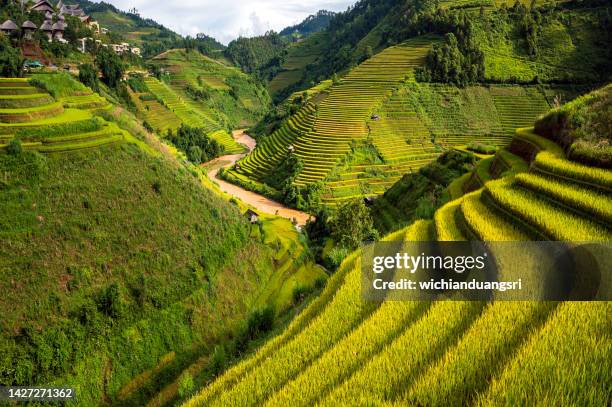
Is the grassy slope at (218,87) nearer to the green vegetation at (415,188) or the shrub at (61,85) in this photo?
the shrub at (61,85)

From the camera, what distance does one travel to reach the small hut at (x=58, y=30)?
55750 mm

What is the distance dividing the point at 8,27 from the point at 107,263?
151 ft

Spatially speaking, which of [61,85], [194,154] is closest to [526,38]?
[194,154]

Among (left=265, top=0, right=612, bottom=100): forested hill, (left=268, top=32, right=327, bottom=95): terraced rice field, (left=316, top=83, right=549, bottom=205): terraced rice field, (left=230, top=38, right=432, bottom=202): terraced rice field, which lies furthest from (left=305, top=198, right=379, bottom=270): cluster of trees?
(left=268, top=32, right=327, bottom=95): terraced rice field

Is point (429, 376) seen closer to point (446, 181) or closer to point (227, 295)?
point (227, 295)

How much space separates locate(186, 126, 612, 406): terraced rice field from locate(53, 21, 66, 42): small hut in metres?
66.8

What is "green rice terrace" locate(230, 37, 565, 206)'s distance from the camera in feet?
167

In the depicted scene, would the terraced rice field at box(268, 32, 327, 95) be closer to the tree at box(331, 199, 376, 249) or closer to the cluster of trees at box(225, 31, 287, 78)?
the cluster of trees at box(225, 31, 287, 78)

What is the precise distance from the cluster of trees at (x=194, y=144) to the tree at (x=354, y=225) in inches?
1444

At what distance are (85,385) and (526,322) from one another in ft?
57.2

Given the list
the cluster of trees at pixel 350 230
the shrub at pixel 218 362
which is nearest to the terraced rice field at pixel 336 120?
the cluster of trees at pixel 350 230

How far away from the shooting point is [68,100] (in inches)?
1184

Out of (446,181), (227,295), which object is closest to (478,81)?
(446,181)

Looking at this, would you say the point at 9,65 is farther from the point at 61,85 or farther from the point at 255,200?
the point at 255,200
